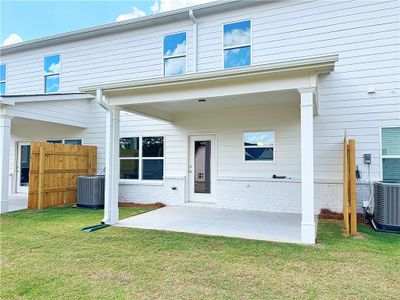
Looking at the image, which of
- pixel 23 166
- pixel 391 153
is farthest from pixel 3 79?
pixel 391 153

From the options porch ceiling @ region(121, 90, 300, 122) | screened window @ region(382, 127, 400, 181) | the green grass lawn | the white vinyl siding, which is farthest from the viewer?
the white vinyl siding

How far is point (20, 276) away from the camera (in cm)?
339

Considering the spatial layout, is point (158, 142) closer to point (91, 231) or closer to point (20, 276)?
point (91, 231)

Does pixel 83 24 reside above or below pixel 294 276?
above

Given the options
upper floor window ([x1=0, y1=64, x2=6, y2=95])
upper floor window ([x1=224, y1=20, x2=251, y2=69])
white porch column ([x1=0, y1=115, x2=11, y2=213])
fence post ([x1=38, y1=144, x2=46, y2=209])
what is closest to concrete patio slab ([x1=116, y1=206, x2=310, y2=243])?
fence post ([x1=38, y1=144, x2=46, y2=209])

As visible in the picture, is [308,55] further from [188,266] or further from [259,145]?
[188,266]

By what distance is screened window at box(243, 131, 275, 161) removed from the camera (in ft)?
25.1

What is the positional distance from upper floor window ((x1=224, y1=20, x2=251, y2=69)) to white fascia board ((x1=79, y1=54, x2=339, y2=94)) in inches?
127

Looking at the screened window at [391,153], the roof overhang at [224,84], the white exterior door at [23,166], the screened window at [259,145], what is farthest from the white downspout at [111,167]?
the white exterior door at [23,166]

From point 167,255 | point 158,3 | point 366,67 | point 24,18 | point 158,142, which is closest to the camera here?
point 167,255

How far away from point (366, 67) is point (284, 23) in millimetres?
2431

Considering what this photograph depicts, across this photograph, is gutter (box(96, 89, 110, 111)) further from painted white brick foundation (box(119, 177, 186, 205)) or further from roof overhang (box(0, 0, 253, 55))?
roof overhang (box(0, 0, 253, 55))

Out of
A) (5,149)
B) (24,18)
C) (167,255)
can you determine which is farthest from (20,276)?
(24,18)

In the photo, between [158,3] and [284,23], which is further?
[158,3]
